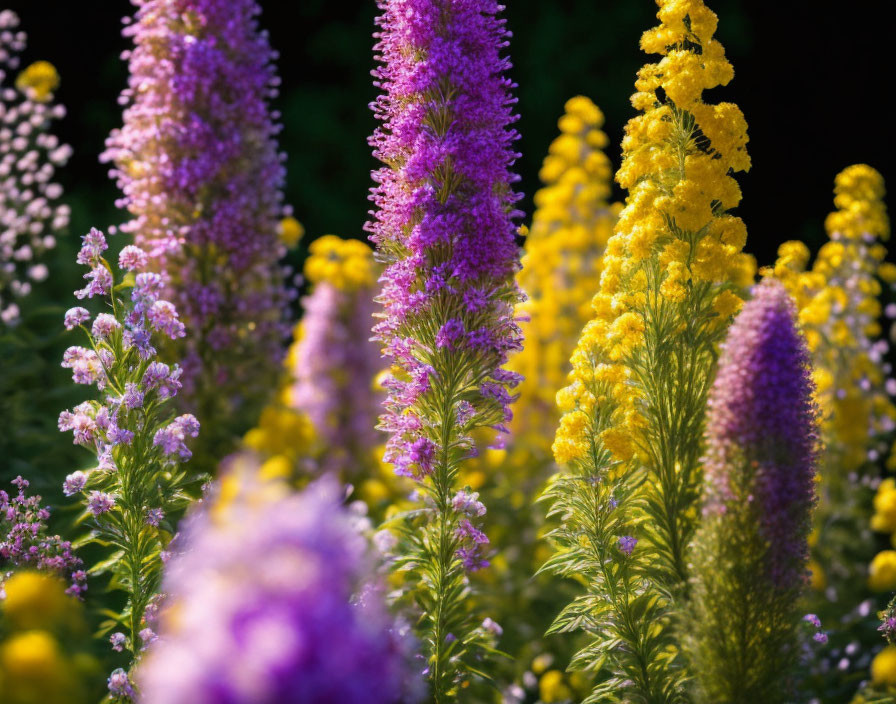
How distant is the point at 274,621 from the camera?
1.43 m

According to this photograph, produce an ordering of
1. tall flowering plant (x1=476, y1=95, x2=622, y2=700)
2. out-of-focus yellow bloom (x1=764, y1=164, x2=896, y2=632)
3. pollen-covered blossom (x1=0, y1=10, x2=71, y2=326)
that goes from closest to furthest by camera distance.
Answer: tall flowering plant (x1=476, y1=95, x2=622, y2=700), out-of-focus yellow bloom (x1=764, y1=164, x2=896, y2=632), pollen-covered blossom (x1=0, y1=10, x2=71, y2=326)

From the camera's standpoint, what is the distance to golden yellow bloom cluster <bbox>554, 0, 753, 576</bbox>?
11.8 ft

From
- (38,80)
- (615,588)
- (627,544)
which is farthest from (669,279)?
(38,80)

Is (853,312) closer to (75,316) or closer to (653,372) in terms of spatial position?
(653,372)

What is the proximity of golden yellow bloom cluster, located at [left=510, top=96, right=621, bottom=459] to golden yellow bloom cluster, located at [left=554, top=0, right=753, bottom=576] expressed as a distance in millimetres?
2994

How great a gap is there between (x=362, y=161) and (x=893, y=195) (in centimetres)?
579

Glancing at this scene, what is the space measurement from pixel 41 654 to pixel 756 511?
6.69ft

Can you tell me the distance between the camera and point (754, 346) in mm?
2811

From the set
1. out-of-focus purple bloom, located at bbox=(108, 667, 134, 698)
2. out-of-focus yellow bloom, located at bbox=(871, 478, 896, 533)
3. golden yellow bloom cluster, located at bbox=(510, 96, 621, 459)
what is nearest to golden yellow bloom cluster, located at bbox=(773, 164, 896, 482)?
out-of-focus yellow bloom, located at bbox=(871, 478, 896, 533)

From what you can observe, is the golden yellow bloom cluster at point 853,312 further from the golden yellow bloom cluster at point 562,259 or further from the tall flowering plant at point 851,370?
the golden yellow bloom cluster at point 562,259

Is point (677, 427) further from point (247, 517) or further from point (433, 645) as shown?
point (247, 517)

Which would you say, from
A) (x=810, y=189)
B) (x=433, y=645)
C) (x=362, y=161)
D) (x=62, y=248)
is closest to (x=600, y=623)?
(x=433, y=645)

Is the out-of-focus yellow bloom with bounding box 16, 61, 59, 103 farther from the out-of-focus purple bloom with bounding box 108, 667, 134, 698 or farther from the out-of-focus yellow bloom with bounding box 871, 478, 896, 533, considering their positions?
the out-of-focus yellow bloom with bounding box 871, 478, 896, 533

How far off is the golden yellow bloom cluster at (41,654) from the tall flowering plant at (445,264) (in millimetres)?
1802
